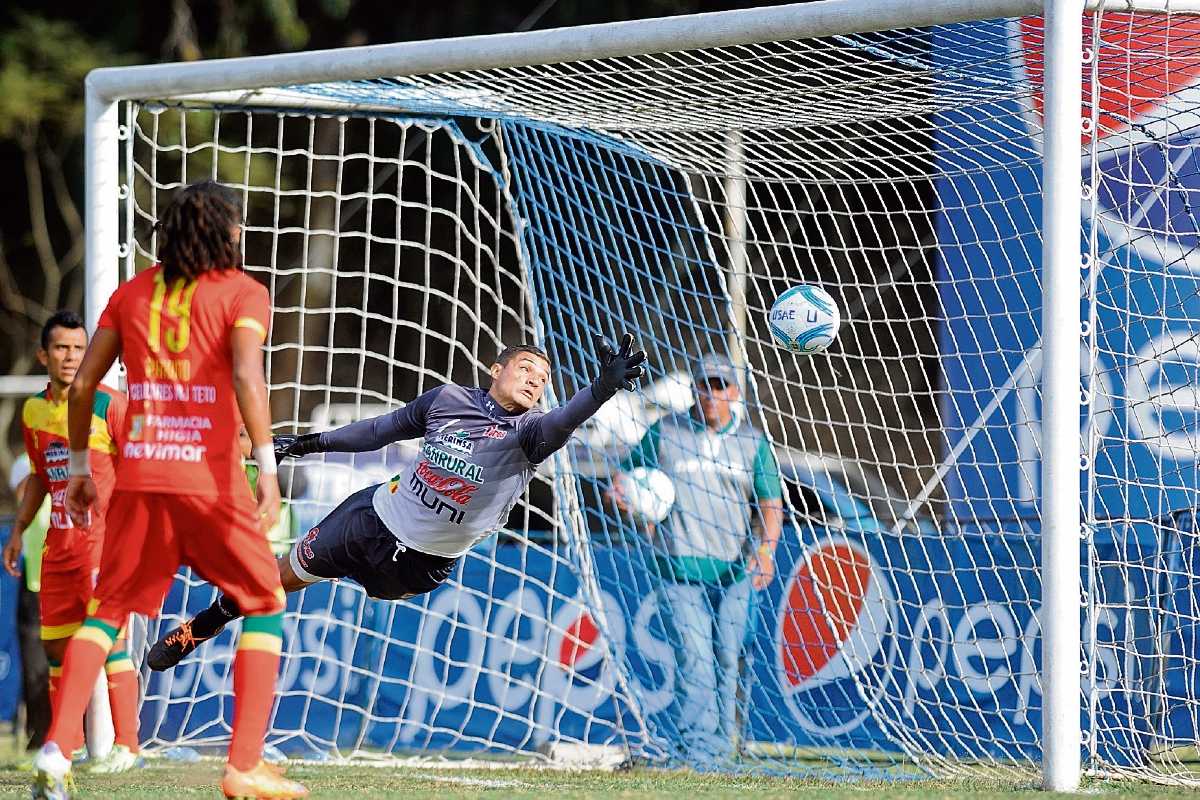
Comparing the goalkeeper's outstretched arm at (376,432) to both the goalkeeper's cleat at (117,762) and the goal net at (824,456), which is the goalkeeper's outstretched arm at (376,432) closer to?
the goal net at (824,456)

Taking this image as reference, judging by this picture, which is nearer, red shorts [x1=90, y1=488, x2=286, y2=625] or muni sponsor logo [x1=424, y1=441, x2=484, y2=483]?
red shorts [x1=90, y1=488, x2=286, y2=625]

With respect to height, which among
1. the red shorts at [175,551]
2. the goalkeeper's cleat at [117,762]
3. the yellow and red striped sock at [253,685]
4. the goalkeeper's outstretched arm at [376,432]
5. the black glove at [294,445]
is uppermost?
the goalkeeper's outstretched arm at [376,432]

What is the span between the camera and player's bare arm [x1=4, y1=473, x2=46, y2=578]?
5.77 m

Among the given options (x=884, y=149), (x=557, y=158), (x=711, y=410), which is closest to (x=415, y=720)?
(x=711, y=410)

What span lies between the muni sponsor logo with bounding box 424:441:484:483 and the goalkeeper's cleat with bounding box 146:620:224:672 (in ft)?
3.32

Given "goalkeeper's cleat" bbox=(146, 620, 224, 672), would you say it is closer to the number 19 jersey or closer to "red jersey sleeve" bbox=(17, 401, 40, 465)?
"red jersey sleeve" bbox=(17, 401, 40, 465)

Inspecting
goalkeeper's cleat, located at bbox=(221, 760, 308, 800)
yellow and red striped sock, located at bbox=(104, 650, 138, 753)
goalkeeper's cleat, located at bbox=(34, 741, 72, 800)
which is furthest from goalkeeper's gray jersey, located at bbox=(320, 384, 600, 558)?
goalkeeper's cleat, located at bbox=(34, 741, 72, 800)

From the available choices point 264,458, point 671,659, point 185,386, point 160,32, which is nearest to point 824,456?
point 671,659

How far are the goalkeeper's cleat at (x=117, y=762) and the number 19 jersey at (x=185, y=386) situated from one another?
218 cm

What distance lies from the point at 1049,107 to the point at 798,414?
2940mm

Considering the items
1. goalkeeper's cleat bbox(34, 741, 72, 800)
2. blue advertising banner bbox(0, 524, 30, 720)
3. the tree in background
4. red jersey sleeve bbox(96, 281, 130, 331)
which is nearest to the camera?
goalkeeper's cleat bbox(34, 741, 72, 800)

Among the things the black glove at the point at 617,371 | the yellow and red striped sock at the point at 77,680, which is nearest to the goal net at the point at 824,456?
the black glove at the point at 617,371

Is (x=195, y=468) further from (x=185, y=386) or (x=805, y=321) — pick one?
(x=805, y=321)

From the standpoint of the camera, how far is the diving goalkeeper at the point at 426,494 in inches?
202
